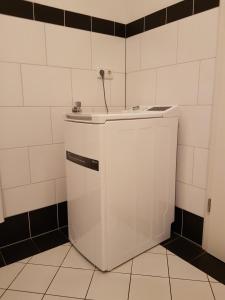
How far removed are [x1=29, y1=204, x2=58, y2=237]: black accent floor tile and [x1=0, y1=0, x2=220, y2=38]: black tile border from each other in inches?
45.3

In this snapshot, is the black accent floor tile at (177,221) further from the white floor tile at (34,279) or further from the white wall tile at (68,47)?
the white wall tile at (68,47)

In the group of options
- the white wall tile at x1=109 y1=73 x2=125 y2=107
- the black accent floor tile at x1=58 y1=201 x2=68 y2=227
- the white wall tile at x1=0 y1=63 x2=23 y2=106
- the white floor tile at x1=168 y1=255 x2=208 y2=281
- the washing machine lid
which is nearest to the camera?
the washing machine lid

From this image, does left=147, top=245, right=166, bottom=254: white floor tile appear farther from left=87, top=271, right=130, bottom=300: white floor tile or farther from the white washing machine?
left=87, top=271, right=130, bottom=300: white floor tile

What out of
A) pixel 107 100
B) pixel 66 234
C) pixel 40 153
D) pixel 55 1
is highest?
pixel 55 1

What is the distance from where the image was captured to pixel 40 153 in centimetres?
149

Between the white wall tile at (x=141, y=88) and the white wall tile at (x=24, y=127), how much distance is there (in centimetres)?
64

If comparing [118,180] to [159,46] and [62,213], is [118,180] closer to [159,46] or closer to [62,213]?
[62,213]

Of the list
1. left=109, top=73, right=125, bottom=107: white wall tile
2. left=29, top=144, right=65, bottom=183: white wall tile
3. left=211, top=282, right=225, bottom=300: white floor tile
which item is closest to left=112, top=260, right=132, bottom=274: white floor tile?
left=211, top=282, right=225, bottom=300: white floor tile

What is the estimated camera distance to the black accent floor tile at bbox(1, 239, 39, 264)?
4.42 ft

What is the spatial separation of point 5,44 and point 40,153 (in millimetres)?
634

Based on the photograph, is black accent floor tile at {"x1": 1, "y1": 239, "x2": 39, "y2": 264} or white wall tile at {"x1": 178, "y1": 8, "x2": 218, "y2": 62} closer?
white wall tile at {"x1": 178, "y1": 8, "x2": 218, "y2": 62}

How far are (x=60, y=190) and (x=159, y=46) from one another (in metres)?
1.14

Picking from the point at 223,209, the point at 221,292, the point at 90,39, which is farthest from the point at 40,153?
the point at 221,292

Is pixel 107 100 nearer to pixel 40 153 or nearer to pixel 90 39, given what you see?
pixel 90 39
